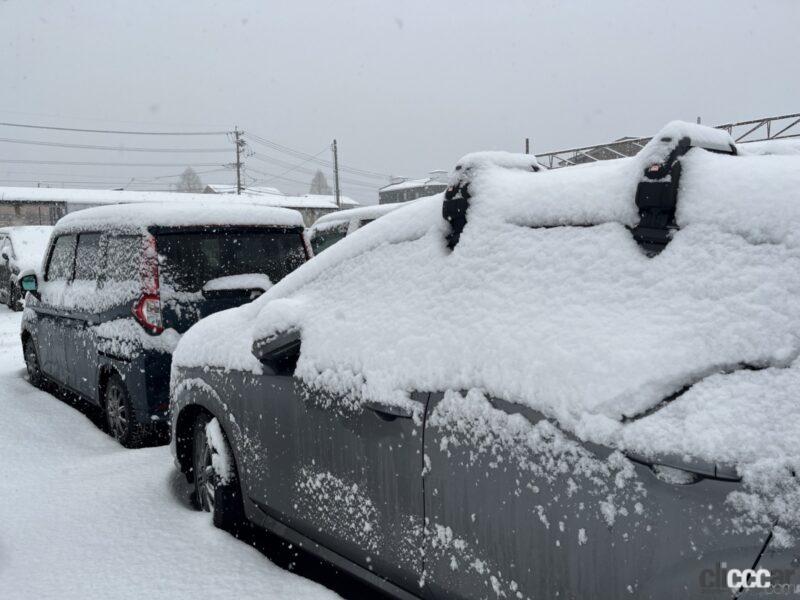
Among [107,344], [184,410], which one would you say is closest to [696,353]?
[184,410]

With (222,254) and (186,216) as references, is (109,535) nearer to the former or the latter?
(222,254)

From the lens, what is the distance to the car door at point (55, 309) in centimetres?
559

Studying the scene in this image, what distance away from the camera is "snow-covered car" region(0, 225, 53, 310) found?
14461mm

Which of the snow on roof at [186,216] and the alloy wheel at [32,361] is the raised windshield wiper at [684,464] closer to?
the snow on roof at [186,216]

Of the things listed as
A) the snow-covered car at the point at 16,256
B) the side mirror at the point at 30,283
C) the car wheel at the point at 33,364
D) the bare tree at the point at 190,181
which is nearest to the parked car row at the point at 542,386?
the side mirror at the point at 30,283

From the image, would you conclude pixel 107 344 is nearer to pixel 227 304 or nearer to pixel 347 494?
pixel 227 304

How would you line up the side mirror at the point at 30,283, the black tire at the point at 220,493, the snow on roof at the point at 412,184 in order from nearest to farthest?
the black tire at the point at 220,493 < the side mirror at the point at 30,283 < the snow on roof at the point at 412,184

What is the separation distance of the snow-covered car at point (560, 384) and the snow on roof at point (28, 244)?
1462cm

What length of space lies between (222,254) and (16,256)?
12.9 metres

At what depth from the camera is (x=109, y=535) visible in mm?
2979

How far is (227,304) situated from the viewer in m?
4.48

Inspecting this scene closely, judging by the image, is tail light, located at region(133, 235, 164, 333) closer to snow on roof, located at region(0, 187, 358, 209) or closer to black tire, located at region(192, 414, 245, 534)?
black tire, located at region(192, 414, 245, 534)

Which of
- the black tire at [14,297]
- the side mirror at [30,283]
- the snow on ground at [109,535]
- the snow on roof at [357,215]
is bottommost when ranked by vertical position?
the snow on ground at [109,535]

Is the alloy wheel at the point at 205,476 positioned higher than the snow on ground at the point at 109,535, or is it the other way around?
the alloy wheel at the point at 205,476
